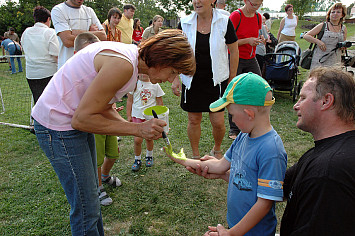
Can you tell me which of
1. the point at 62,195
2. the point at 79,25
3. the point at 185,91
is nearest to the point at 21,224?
the point at 62,195

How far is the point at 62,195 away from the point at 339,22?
18.7 ft

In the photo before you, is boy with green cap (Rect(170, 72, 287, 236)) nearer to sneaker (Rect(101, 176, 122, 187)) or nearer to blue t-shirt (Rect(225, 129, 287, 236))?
blue t-shirt (Rect(225, 129, 287, 236))

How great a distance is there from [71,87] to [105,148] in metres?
1.44

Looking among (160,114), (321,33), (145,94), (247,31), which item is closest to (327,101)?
(160,114)

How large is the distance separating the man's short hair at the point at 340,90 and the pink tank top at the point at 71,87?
3.49 ft

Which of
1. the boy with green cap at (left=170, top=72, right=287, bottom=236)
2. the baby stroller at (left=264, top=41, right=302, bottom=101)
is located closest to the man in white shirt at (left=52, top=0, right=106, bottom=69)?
the boy with green cap at (left=170, top=72, right=287, bottom=236)

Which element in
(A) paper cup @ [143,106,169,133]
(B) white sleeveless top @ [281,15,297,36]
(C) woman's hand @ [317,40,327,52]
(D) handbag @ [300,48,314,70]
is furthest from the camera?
(B) white sleeveless top @ [281,15,297,36]

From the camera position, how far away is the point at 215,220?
275 centimetres

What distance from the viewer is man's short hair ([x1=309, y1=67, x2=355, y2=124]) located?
1.29 metres

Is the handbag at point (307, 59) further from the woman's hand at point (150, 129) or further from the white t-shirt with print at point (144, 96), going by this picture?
the woman's hand at point (150, 129)

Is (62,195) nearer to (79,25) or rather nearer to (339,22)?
(79,25)

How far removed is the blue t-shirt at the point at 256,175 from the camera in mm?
1464

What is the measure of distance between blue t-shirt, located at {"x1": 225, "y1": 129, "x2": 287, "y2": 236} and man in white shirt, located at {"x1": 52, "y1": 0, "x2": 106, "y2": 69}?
113 inches

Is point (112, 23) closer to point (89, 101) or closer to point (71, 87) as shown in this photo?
point (71, 87)
